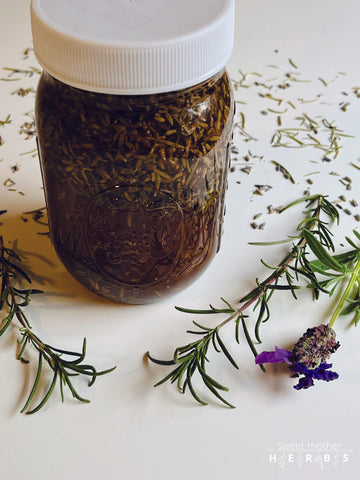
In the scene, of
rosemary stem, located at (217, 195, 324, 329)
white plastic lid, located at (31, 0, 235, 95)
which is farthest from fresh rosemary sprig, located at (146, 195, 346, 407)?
white plastic lid, located at (31, 0, 235, 95)

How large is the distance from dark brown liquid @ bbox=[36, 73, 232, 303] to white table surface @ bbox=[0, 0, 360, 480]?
0.07 metres

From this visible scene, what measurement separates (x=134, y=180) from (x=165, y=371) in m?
0.26

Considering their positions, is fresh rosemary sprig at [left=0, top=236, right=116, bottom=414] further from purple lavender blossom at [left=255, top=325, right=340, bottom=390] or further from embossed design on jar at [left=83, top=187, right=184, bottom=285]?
purple lavender blossom at [left=255, top=325, right=340, bottom=390]

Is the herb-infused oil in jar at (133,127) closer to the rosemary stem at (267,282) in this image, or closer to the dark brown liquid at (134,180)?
the dark brown liquid at (134,180)

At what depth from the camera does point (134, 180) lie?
0.74 metres

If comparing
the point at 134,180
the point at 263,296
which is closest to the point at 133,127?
the point at 134,180

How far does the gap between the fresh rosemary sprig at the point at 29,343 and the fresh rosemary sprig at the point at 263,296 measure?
9 cm

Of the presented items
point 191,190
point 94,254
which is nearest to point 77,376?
point 94,254

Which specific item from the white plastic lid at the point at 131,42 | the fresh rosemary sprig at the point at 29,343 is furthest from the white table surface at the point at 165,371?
the white plastic lid at the point at 131,42

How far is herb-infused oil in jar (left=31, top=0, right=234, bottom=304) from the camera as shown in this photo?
665 mm

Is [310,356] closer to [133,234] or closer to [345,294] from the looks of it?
[345,294]

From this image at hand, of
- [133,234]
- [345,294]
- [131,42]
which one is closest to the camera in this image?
[131,42]

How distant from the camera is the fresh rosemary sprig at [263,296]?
0.81 m

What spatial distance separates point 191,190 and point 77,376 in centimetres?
28
